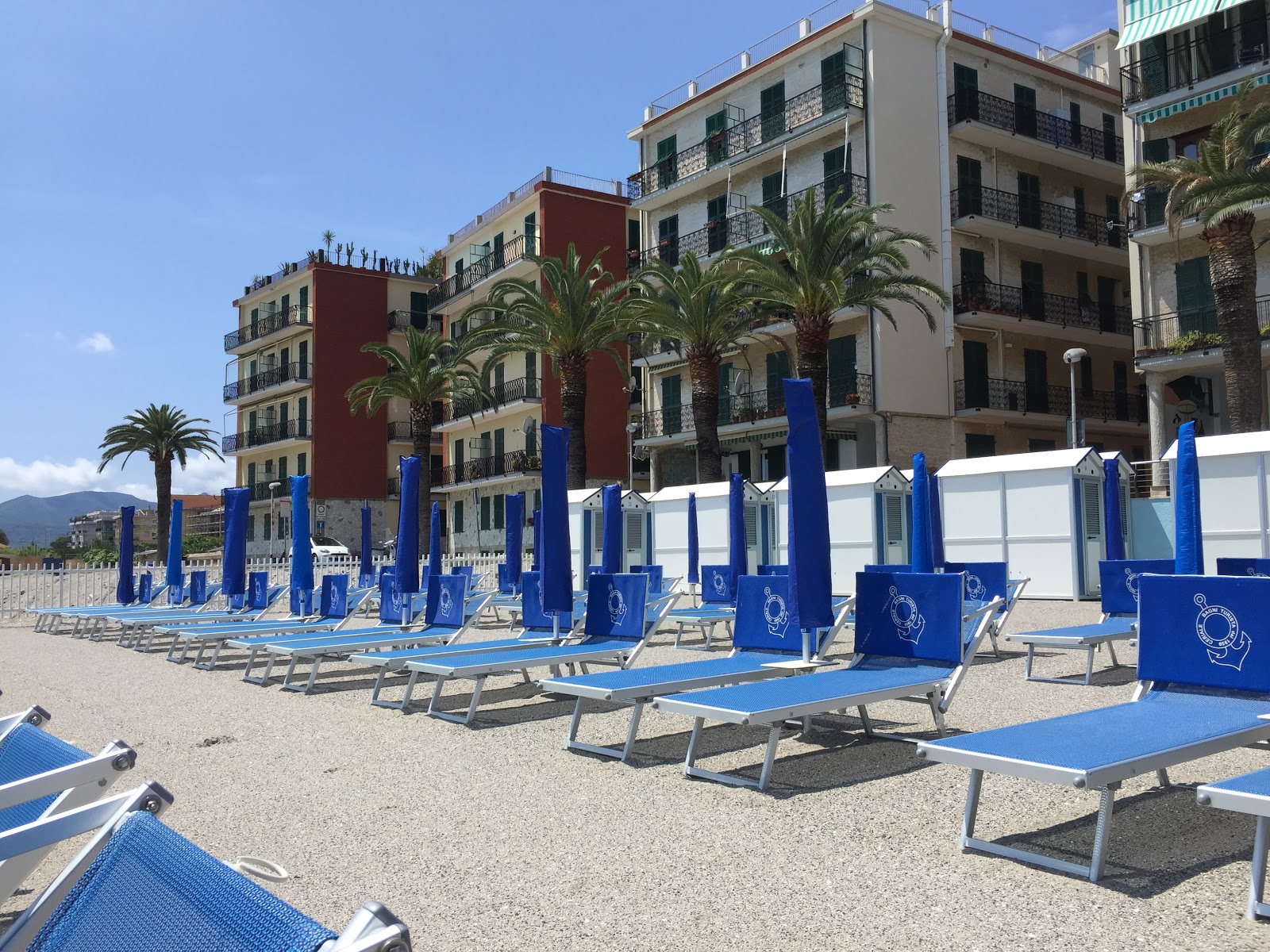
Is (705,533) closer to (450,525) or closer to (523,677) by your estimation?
(523,677)

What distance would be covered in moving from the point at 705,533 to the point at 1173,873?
64.6 ft

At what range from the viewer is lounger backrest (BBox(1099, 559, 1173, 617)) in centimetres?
1085

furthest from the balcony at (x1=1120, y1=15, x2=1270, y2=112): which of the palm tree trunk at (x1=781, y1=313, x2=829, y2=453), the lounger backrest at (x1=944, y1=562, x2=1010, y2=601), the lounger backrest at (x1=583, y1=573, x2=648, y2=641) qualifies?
the lounger backrest at (x1=583, y1=573, x2=648, y2=641)

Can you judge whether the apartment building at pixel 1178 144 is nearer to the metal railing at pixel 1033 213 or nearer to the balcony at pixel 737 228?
the metal railing at pixel 1033 213

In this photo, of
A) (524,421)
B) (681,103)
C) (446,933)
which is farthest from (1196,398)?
(446,933)

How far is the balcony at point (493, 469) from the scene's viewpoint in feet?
133

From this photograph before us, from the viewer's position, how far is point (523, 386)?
136ft

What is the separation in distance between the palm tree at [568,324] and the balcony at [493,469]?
1020cm

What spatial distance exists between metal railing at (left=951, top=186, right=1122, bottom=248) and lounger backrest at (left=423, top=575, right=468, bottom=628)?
2564 centimetres

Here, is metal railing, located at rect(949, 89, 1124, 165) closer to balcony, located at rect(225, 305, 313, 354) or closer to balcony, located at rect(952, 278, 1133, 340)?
balcony, located at rect(952, 278, 1133, 340)

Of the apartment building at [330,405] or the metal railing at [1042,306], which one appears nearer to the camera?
the metal railing at [1042,306]

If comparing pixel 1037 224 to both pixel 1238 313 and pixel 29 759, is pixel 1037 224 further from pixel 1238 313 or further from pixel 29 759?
pixel 29 759

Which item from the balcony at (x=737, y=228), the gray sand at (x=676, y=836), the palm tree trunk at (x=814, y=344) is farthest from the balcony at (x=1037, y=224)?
the gray sand at (x=676, y=836)

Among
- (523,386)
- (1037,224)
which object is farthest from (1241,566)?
(523,386)
